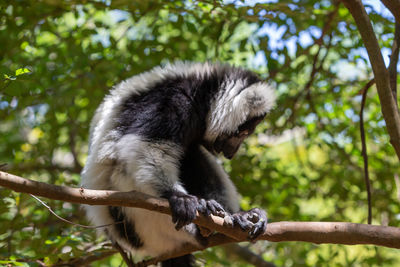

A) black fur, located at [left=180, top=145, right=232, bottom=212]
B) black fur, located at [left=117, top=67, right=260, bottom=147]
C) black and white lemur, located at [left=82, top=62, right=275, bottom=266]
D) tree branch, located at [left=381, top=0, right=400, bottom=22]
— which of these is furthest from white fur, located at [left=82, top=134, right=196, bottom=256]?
tree branch, located at [left=381, top=0, right=400, bottom=22]

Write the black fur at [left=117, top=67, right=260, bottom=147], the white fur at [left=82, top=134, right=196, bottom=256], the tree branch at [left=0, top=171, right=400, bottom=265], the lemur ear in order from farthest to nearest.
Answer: the lemur ear, the black fur at [left=117, top=67, right=260, bottom=147], the white fur at [left=82, top=134, right=196, bottom=256], the tree branch at [left=0, top=171, right=400, bottom=265]

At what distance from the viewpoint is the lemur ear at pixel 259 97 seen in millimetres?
4309

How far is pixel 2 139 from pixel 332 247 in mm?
4083

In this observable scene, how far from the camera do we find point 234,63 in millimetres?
4934

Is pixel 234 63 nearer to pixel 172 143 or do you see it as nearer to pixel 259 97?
pixel 259 97

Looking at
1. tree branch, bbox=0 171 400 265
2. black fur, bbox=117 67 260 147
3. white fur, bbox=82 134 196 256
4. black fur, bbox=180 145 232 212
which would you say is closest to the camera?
tree branch, bbox=0 171 400 265

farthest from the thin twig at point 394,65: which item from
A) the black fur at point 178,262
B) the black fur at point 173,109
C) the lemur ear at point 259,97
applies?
the black fur at point 178,262

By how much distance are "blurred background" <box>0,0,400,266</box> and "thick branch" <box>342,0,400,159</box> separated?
105cm

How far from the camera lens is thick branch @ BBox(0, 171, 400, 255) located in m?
2.38

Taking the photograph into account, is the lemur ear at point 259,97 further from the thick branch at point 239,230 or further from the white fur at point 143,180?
the thick branch at point 239,230

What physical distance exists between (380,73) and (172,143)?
1608mm

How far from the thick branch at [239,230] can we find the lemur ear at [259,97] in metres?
1.58

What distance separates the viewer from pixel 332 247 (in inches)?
207

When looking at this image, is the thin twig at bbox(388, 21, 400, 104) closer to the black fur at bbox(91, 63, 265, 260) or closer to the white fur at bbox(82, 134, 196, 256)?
the black fur at bbox(91, 63, 265, 260)
